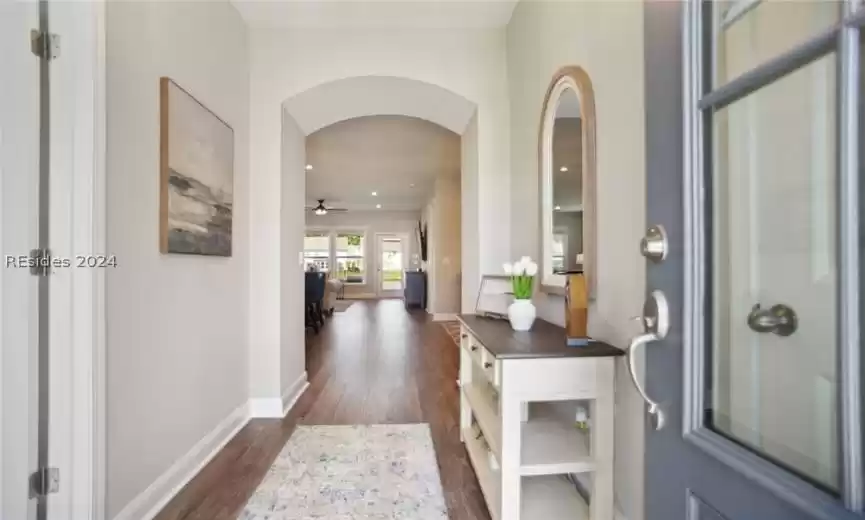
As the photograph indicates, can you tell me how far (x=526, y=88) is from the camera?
279 cm

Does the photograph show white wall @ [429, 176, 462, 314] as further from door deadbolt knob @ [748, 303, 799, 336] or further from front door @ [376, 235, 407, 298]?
door deadbolt knob @ [748, 303, 799, 336]

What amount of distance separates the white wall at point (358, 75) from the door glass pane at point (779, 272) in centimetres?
258

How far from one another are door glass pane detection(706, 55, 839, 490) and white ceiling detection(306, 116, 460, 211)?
4616 millimetres

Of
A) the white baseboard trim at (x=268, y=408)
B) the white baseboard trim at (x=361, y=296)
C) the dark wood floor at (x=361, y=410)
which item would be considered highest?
the white baseboard trim at (x=268, y=408)

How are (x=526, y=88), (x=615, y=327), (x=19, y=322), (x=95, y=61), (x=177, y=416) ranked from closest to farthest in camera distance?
(x=19, y=322), (x=95, y=61), (x=615, y=327), (x=177, y=416), (x=526, y=88)

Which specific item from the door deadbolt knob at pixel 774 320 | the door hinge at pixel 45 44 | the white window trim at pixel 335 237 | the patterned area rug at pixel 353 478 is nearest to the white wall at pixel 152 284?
the door hinge at pixel 45 44

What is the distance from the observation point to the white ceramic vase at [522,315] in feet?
6.76

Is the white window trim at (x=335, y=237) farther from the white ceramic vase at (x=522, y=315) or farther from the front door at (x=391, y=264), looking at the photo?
the white ceramic vase at (x=522, y=315)

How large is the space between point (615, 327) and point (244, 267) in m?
2.40

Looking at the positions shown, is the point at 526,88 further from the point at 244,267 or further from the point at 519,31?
the point at 244,267

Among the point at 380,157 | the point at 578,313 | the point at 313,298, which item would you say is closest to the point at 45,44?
the point at 578,313

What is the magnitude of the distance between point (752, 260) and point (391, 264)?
543 inches

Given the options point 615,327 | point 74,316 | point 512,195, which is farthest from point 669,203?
point 512,195

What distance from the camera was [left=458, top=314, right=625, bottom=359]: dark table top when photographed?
1620 millimetres
